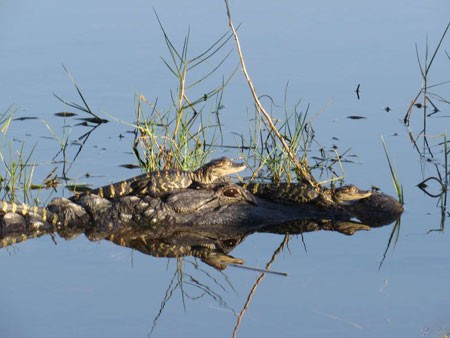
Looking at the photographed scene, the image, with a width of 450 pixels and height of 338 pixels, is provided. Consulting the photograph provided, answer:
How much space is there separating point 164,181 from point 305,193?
1.38 m

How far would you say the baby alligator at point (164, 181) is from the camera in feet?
35.9

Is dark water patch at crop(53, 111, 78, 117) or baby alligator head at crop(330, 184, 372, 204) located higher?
dark water patch at crop(53, 111, 78, 117)

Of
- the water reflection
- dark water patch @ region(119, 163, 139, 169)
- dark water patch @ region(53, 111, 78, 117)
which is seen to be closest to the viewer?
the water reflection

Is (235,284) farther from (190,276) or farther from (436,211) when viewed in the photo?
(436,211)

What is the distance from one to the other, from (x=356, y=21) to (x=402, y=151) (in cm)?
506

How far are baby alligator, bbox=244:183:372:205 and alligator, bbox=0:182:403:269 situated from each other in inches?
1.9

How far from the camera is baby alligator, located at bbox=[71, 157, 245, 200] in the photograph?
1093 centimetres

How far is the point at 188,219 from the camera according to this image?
11.0 metres

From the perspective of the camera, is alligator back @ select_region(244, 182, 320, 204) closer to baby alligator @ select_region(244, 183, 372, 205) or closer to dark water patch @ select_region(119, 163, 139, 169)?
baby alligator @ select_region(244, 183, 372, 205)

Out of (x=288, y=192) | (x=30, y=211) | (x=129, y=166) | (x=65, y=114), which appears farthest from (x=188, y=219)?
(x=65, y=114)

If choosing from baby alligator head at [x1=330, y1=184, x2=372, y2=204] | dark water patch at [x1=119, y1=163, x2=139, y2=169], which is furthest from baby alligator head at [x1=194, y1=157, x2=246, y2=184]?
dark water patch at [x1=119, y1=163, x2=139, y2=169]

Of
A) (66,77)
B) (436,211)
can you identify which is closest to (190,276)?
(436,211)

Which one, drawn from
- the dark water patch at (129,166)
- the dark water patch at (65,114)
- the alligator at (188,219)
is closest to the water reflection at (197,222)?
the alligator at (188,219)

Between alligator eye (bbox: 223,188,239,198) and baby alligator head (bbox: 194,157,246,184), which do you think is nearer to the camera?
baby alligator head (bbox: 194,157,246,184)
